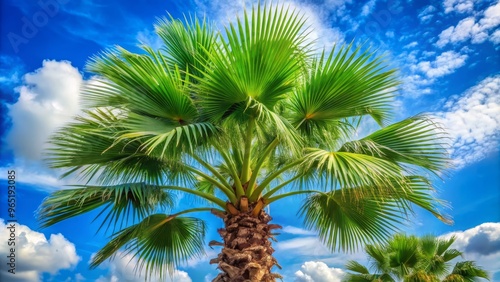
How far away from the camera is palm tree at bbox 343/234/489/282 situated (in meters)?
8.94

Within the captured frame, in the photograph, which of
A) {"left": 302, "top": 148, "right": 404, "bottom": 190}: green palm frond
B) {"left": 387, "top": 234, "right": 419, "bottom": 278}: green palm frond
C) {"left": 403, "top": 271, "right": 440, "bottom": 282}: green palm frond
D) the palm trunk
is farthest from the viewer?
{"left": 387, "top": 234, "right": 419, "bottom": 278}: green palm frond

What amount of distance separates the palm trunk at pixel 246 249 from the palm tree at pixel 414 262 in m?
4.32

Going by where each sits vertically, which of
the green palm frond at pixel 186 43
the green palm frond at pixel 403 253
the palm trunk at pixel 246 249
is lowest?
the palm trunk at pixel 246 249

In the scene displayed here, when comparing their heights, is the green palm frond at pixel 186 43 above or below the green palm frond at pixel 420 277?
above

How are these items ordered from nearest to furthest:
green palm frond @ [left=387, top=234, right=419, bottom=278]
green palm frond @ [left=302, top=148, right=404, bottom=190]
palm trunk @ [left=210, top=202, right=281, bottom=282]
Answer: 1. green palm frond @ [left=302, top=148, right=404, bottom=190]
2. palm trunk @ [left=210, top=202, right=281, bottom=282]
3. green palm frond @ [left=387, top=234, right=419, bottom=278]

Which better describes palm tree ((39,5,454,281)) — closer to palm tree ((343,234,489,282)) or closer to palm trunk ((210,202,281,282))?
palm trunk ((210,202,281,282))

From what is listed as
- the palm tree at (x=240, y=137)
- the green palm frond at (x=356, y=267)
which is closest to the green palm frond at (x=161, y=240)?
the palm tree at (x=240, y=137)

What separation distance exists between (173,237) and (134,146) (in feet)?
6.37

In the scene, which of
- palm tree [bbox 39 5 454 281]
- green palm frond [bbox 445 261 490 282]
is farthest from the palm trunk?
green palm frond [bbox 445 261 490 282]

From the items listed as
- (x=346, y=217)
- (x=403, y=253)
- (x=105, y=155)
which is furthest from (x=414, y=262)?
(x=105, y=155)

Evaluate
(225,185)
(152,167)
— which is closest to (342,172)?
(225,185)

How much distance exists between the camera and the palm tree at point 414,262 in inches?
352

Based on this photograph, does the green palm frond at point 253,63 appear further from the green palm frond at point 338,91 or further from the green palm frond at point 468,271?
the green palm frond at point 468,271

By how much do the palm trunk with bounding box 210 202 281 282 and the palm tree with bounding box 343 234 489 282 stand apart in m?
4.32
